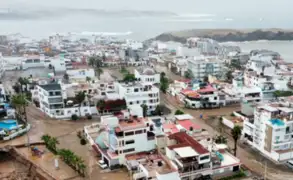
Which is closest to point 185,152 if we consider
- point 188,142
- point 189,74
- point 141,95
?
point 188,142

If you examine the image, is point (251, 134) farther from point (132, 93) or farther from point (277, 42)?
point (277, 42)

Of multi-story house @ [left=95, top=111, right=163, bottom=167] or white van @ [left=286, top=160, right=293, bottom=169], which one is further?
white van @ [left=286, top=160, right=293, bottom=169]

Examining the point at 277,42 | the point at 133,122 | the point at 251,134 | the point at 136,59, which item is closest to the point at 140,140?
the point at 133,122

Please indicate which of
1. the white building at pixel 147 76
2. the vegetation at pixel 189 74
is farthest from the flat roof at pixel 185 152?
the vegetation at pixel 189 74

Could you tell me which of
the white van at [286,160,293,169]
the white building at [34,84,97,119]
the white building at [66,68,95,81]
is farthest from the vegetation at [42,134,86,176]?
the white building at [66,68,95,81]

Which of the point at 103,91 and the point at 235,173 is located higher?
the point at 103,91

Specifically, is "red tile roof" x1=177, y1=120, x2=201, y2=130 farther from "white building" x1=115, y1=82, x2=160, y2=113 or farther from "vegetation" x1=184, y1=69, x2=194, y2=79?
"vegetation" x1=184, y1=69, x2=194, y2=79
